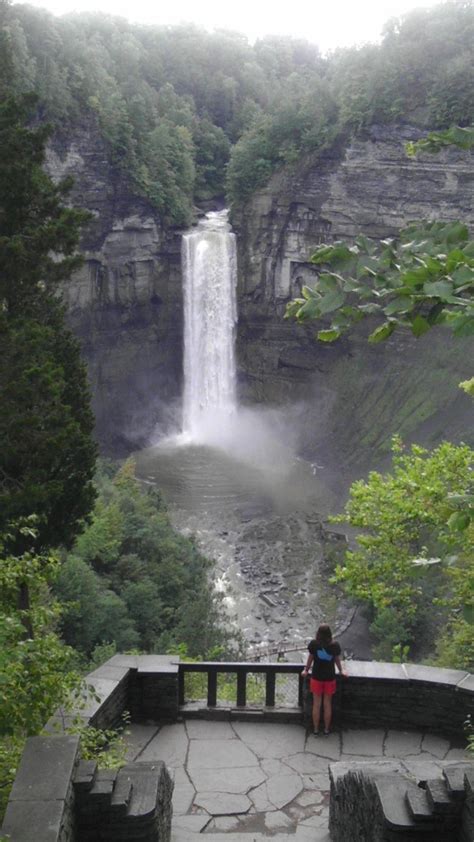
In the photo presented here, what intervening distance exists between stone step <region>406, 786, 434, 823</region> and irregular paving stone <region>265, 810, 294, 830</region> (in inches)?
85.6

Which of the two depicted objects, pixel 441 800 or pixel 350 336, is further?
pixel 350 336

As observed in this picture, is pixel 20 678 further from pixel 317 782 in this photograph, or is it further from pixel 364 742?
pixel 364 742

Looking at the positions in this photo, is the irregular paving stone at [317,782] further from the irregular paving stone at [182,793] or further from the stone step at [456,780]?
the stone step at [456,780]

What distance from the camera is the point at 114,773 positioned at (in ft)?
21.0

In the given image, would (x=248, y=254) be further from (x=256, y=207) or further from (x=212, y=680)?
(x=212, y=680)

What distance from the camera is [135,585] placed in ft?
74.3

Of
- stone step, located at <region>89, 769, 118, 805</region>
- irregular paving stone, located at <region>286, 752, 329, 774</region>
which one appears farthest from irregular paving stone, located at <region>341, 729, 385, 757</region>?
stone step, located at <region>89, 769, 118, 805</region>

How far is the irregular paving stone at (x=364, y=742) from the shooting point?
8.81 meters

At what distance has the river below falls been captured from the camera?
2578cm

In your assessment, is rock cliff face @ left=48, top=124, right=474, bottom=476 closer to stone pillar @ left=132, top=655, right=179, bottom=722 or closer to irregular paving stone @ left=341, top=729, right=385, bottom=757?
irregular paving stone @ left=341, top=729, right=385, bottom=757

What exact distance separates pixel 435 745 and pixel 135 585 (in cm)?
1469

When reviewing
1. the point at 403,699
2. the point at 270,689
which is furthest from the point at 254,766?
the point at 403,699

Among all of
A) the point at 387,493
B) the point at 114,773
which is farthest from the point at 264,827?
the point at 387,493

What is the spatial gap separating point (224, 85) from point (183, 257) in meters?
25.5
